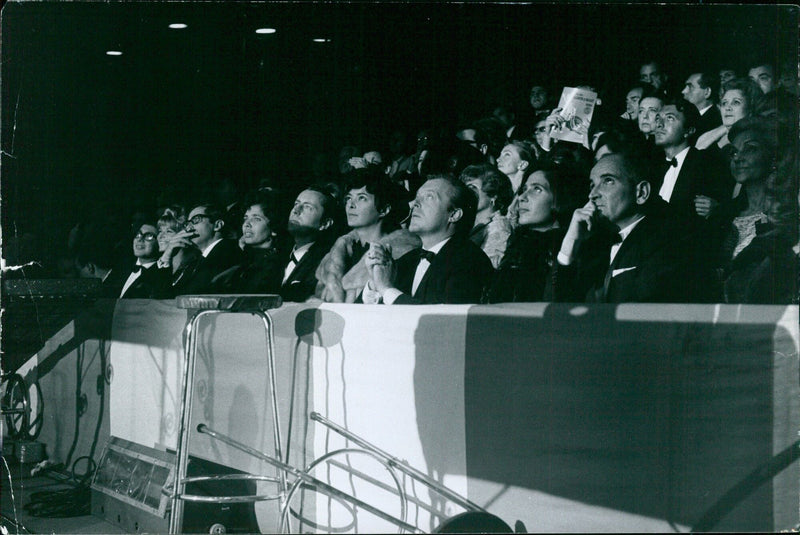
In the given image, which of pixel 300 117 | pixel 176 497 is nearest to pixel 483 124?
pixel 300 117

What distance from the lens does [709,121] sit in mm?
3457

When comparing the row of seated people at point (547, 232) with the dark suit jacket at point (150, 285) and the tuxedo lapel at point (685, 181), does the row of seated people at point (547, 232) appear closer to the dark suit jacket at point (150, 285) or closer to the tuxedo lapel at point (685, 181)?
the tuxedo lapel at point (685, 181)

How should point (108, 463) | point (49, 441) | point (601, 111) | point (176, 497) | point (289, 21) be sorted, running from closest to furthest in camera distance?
point (176, 497)
point (601, 111)
point (289, 21)
point (108, 463)
point (49, 441)

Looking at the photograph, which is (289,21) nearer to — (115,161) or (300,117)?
(300,117)

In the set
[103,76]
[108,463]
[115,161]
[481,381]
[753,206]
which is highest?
[103,76]

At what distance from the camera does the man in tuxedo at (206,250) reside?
4207mm

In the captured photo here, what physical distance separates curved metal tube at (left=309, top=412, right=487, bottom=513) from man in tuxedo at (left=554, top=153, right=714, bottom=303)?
0.85m

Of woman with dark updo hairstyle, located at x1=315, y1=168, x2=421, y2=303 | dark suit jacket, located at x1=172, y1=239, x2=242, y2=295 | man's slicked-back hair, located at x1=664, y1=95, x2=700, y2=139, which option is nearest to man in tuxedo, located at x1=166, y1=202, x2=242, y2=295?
dark suit jacket, located at x1=172, y1=239, x2=242, y2=295

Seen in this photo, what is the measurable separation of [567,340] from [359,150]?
136 cm

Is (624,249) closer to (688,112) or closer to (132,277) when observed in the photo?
(688,112)

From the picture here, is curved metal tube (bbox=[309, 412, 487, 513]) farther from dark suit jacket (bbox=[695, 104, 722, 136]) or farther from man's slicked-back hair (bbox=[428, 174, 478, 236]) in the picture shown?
dark suit jacket (bbox=[695, 104, 722, 136])

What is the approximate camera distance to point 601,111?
3.64 meters

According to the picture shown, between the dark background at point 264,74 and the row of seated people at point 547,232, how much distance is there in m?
0.23

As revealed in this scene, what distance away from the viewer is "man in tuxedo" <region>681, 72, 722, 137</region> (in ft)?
11.3
